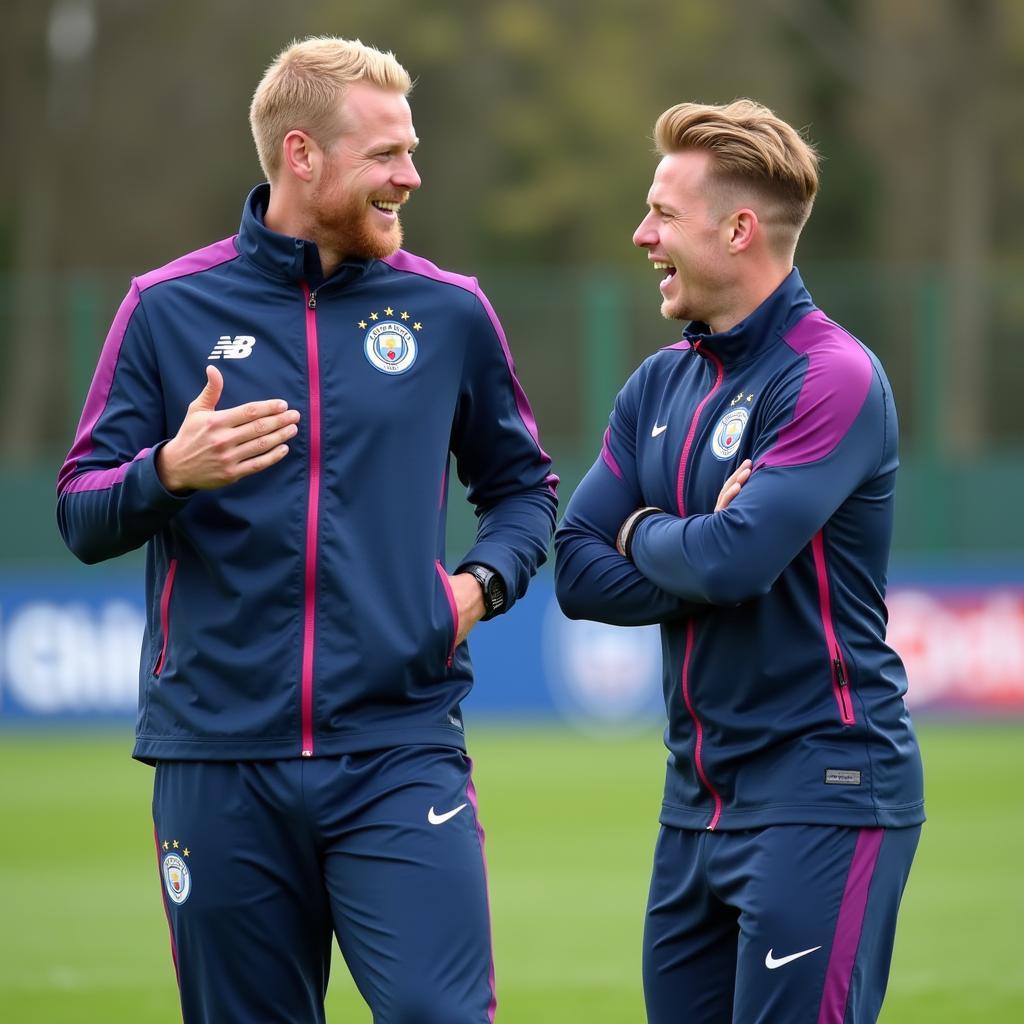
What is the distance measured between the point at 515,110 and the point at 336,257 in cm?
2942

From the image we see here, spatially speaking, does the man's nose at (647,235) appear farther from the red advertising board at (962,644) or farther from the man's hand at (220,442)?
the red advertising board at (962,644)

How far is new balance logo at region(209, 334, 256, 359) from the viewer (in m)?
4.40

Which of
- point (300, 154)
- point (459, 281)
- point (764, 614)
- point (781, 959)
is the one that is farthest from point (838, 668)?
point (300, 154)

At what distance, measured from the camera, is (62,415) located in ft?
63.0

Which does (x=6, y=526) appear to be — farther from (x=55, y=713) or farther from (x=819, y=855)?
(x=819, y=855)

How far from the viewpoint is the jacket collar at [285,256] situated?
4.42 m

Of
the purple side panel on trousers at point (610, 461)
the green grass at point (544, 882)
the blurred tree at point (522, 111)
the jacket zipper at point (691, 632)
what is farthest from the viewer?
the blurred tree at point (522, 111)

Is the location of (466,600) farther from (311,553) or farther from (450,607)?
(311,553)

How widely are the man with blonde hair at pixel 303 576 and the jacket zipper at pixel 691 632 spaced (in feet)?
1.69

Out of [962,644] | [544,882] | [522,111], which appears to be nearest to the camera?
[544,882]

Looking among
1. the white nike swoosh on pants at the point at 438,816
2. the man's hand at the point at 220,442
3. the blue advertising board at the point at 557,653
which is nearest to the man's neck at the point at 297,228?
the man's hand at the point at 220,442

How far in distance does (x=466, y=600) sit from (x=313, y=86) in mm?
1243

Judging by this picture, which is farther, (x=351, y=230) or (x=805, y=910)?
(x=351, y=230)

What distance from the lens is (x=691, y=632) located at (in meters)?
4.45
